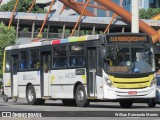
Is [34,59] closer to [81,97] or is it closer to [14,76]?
[14,76]

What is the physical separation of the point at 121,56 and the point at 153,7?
92.8 metres

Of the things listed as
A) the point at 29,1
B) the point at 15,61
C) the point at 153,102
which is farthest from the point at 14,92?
the point at 29,1

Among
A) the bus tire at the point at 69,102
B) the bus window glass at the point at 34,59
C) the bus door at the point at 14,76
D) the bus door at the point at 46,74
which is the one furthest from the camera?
the bus door at the point at 14,76

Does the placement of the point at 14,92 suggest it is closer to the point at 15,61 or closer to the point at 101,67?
the point at 15,61

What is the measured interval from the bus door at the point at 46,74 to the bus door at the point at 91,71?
3.55 meters

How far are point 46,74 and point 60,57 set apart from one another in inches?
67.5

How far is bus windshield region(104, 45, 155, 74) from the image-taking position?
2492cm

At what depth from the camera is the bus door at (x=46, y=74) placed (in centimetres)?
2917

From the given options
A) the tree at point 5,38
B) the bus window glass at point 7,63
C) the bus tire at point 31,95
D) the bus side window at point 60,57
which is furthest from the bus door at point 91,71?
the tree at point 5,38

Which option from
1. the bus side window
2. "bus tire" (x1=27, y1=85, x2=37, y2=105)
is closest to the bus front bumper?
the bus side window

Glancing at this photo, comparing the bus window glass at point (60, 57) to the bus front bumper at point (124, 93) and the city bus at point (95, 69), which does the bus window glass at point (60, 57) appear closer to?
the city bus at point (95, 69)

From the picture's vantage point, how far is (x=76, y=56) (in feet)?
88.1

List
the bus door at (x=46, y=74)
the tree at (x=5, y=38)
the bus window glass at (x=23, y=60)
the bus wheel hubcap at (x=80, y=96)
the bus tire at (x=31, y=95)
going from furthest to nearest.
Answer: the tree at (x=5, y=38) < the bus window glass at (x=23, y=60) < the bus tire at (x=31, y=95) < the bus door at (x=46, y=74) < the bus wheel hubcap at (x=80, y=96)

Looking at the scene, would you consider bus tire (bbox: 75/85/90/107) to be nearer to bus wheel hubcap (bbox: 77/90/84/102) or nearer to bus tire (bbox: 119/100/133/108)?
bus wheel hubcap (bbox: 77/90/84/102)
